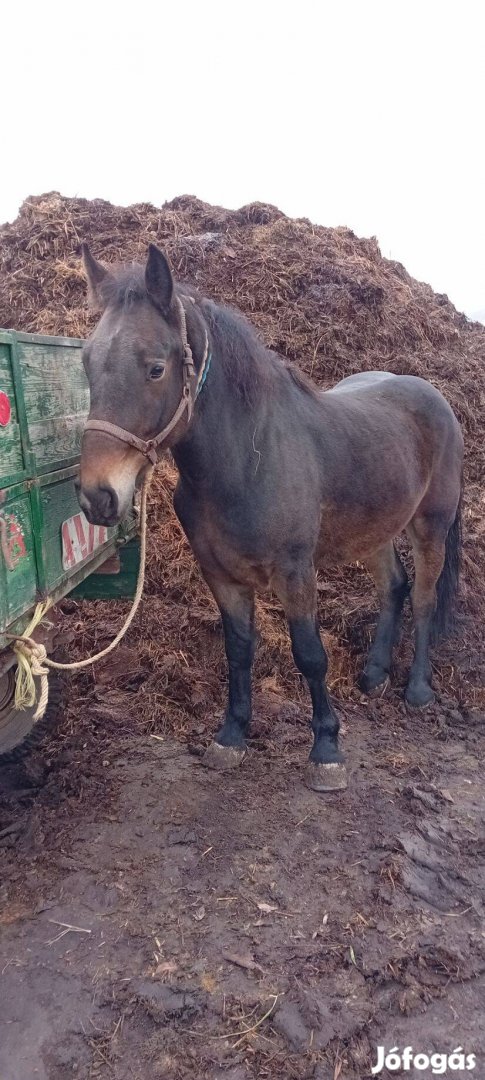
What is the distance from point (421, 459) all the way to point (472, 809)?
2.02m

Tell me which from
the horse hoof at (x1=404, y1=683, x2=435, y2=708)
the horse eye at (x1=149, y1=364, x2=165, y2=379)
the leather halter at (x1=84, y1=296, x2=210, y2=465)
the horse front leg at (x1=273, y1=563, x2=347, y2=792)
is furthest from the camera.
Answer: the horse hoof at (x1=404, y1=683, x2=435, y2=708)

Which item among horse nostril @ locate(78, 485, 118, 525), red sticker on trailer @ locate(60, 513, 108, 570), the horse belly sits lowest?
the horse belly

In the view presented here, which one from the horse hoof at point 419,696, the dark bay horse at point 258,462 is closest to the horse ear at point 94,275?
the dark bay horse at point 258,462

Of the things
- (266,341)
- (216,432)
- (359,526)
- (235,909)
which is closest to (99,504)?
(216,432)

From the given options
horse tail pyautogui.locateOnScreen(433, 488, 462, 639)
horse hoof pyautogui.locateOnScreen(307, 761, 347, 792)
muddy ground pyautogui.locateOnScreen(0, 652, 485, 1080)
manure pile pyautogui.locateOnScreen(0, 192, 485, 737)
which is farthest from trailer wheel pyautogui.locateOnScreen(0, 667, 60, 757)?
horse tail pyautogui.locateOnScreen(433, 488, 462, 639)

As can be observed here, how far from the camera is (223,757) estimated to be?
354 centimetres

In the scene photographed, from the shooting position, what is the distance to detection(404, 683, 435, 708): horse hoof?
13.9ft

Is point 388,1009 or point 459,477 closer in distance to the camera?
point 388,1009

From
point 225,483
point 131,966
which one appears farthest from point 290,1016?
point 225,483

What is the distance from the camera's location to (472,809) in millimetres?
3219

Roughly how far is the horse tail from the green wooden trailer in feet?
7.77

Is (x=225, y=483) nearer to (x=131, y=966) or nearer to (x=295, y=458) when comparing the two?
(x=295, y=458)

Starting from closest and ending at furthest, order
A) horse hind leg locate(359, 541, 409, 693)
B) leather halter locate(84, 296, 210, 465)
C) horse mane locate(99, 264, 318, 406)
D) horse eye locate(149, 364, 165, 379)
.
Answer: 1. leather halter locate(84, 296, 210, 465)
2. horse eye locate(149, 364, 165, 379)
3. horse mane locate(99, 264, 318, 406)
4. horse hind leg locate(359, 541, 409, 693)

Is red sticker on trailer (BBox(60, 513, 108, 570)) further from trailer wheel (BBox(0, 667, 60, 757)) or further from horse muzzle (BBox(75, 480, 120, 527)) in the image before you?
trailer wheel (BBox(0, 667, 60, 757))
